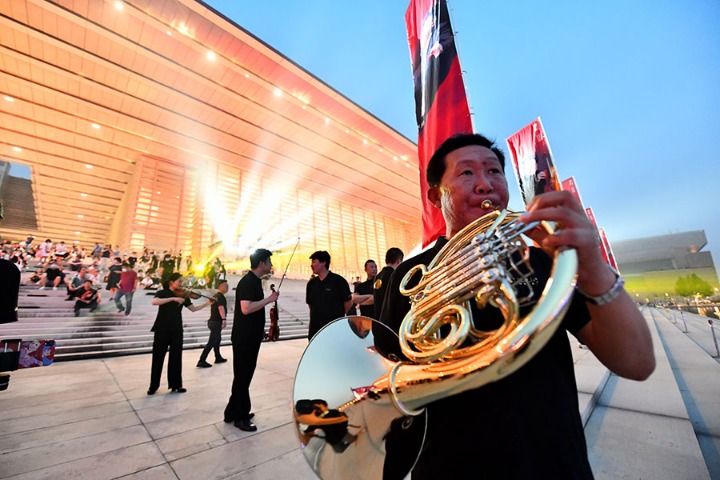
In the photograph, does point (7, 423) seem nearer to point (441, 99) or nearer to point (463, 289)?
point (463, 289)

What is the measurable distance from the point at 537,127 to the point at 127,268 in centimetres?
1205

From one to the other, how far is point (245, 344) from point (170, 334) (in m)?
1.90

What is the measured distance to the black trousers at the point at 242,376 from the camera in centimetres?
282

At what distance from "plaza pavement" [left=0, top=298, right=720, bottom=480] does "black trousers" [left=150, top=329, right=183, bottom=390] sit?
0.18 metres

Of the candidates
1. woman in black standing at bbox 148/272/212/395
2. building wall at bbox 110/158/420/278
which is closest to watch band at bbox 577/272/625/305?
woman in black standing at bbox 148/272/212/395

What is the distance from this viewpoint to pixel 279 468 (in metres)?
2.11

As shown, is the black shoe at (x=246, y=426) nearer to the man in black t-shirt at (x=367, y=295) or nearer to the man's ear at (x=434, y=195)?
the man in black t-shirt at (x=367, y=295)

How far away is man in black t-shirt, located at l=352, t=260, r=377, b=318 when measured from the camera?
4.70 meters

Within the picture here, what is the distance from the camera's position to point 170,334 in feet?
13.3

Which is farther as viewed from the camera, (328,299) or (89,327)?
(89,327)

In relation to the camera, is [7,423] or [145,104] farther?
[145,104]

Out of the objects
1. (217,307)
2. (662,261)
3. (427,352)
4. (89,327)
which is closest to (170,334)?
(217,307)

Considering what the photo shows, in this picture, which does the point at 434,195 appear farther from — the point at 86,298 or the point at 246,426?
the point at 86,298

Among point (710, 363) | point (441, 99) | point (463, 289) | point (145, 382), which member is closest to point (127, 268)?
point (145, 382)
